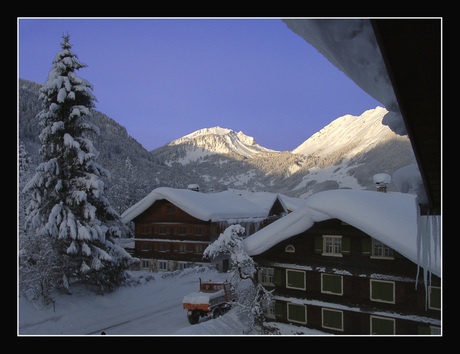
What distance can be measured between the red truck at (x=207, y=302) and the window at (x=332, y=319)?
4.53m

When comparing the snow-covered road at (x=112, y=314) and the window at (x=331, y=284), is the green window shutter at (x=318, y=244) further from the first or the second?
the snow-covered road at (x=112, y=314)

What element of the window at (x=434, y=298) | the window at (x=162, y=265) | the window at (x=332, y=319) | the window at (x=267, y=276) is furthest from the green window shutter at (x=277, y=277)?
the window at (x=162, y=265)

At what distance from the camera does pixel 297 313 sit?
1602cm

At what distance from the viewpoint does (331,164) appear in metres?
177

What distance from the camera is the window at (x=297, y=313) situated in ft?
52.0

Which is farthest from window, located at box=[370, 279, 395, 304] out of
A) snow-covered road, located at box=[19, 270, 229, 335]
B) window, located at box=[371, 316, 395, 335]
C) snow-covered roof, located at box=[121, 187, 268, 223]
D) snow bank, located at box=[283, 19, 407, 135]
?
snow-covered roof, located at box=[121, 187, 268, 223]

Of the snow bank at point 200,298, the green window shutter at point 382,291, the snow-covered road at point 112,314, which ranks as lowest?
the snow-covered road at point 112,314

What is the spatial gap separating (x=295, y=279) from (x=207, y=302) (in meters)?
4.48

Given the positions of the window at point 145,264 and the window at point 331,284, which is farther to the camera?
the window at point 145,264

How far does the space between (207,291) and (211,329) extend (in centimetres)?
326

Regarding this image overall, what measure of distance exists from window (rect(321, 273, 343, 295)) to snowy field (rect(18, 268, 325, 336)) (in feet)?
6.59

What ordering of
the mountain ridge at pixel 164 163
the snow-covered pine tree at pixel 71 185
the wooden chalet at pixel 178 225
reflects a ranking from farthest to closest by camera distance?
the mountain ridge at pixel 164 163 → the wooden chalet at pixel 178 225 → the snow-covered pine tree at pixel 71 185

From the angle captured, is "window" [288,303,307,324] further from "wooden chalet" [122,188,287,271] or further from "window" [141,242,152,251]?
"window" [141,242,152,251]

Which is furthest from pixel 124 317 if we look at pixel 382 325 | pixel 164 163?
pixel 164 163
